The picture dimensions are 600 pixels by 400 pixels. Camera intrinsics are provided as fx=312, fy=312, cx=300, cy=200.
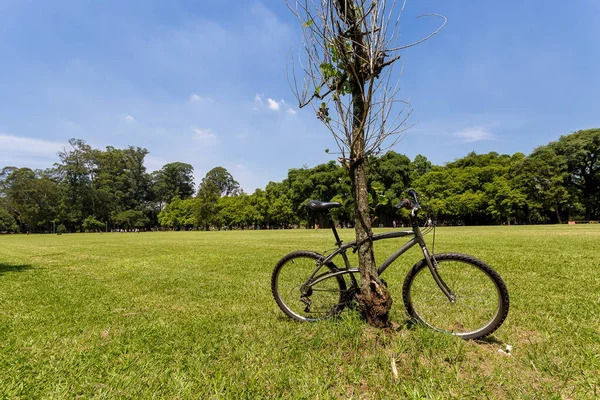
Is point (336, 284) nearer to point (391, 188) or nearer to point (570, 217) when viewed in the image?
point (391, 188)

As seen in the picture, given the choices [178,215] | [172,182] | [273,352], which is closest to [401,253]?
[273,352]

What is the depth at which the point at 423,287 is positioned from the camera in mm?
3404

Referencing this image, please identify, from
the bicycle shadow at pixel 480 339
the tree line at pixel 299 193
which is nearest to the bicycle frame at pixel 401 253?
the bicycle shadow at pixel 480 339

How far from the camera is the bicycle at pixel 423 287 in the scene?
3221 millimetres

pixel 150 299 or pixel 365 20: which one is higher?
pixel 365 20

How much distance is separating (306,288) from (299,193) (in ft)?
189

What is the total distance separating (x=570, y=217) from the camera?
5450 cm

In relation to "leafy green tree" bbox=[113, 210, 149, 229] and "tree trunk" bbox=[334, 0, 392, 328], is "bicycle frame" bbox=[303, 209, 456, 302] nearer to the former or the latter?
"tree trunk" bbox=[334, 0, 392, 328]

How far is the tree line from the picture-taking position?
162 ft

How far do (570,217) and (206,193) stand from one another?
2781 inches

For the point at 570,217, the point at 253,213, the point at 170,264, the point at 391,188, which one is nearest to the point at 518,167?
the point at 570,217

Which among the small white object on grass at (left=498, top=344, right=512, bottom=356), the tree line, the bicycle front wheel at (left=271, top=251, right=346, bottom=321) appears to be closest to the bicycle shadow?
the small white object on grass at (left=498, top=344, right=512, bottom=356)

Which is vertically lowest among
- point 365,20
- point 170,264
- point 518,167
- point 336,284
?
point 170,264

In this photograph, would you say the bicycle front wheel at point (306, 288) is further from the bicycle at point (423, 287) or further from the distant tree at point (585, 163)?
the distant tree at point (585, 163)
